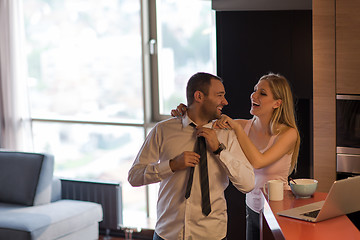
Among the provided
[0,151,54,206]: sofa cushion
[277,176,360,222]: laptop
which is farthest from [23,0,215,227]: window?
[277,176,360,222]: laptop

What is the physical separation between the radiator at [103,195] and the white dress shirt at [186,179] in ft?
7.91

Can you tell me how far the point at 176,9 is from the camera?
510cm

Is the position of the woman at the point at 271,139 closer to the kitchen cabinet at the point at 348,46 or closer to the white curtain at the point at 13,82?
the kitchen cabinet at the point at 348,46

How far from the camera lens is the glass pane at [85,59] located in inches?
209

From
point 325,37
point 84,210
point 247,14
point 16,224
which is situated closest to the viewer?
point 325,37

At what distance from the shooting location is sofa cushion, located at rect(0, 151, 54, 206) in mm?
4859

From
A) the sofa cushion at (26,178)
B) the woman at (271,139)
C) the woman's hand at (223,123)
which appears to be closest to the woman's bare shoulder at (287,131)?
the woman at (271,139)

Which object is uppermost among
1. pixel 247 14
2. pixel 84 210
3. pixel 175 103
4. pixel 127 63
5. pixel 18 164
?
pixel 247 14

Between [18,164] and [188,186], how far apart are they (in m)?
2.79

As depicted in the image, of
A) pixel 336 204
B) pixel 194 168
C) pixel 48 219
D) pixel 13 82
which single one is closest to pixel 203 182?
pixel 194 168

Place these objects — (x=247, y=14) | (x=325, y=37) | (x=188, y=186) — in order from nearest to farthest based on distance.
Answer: (x=188, y=186) → (x=325, y=37) → (x=247, y=14)

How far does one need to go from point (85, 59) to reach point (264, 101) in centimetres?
288

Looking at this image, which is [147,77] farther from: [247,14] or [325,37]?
[325,37]

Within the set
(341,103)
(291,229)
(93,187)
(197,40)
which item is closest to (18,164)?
(93,187)
